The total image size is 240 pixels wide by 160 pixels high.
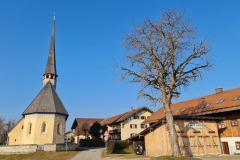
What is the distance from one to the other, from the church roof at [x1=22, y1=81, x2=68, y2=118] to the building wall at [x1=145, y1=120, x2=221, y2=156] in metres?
21.1

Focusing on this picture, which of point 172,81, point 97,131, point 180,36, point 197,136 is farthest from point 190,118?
point 97,131

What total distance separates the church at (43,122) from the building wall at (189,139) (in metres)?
19.8

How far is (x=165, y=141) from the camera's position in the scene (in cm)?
2366

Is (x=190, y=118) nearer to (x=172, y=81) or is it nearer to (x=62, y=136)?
(x=172, y=81)

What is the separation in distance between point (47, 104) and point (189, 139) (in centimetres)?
2699

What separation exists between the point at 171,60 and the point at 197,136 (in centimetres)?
957

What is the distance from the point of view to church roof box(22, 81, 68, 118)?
129 ft

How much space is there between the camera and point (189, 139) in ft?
78.7

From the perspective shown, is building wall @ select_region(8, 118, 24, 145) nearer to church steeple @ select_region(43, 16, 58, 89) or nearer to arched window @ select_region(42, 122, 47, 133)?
arched window @ select_region(42, 122, 47, 133)

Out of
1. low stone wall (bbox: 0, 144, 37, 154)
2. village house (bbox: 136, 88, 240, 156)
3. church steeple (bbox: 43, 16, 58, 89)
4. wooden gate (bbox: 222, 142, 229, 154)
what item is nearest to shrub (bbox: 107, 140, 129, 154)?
village house (bbox: 136, 88, 240, 156)

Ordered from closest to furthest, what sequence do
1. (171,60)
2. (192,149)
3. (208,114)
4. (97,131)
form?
(171,60), (192,149), (208,114), (97,131)

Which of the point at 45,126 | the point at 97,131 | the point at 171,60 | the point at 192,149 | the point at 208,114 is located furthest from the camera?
the point at 97,131

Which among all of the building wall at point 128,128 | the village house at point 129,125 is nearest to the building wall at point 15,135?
the village house at point 129,125

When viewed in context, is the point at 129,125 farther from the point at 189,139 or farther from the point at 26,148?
the point at 189,139
